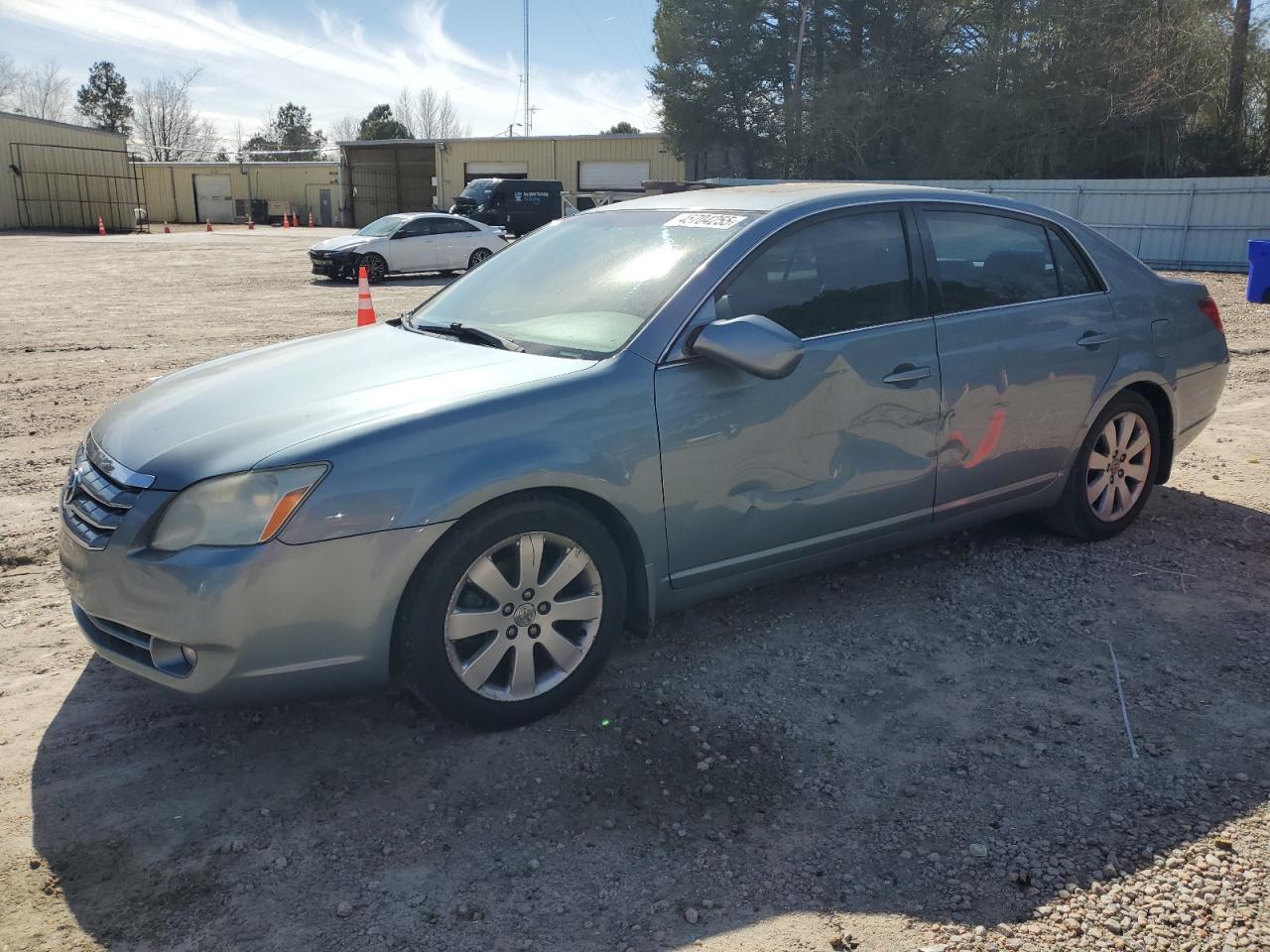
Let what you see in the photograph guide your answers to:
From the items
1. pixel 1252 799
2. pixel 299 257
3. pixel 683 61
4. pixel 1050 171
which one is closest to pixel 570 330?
pixel 1252 799

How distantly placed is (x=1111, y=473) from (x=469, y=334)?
3175mm

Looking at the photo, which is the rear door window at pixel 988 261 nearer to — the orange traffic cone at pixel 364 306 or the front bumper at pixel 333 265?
the orange traffic cone at pixel 364 306

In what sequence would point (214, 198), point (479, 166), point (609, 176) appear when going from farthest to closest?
1. point (214, 198)
2. point (479, 166)
3. point (609, 176)

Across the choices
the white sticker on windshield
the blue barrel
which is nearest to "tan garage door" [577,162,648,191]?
the blue barrel

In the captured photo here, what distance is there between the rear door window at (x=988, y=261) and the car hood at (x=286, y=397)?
1.76 metres

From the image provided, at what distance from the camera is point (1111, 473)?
193 inches

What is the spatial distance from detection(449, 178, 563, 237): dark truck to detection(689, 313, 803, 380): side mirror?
1067 inches

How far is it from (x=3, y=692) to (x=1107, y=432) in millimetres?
4702

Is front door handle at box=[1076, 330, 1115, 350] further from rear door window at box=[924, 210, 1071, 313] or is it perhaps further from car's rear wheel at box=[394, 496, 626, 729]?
car's rear wheel at box=[394, 496, 626, 729]

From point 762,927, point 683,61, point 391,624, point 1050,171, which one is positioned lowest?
point 762,927

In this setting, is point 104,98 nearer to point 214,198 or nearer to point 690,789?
point 214,198

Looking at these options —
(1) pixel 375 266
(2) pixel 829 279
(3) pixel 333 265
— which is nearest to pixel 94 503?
(2) pixel 829 279

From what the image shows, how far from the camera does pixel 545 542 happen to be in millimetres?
3180

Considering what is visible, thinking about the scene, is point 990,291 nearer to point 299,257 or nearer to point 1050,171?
point 299,257
